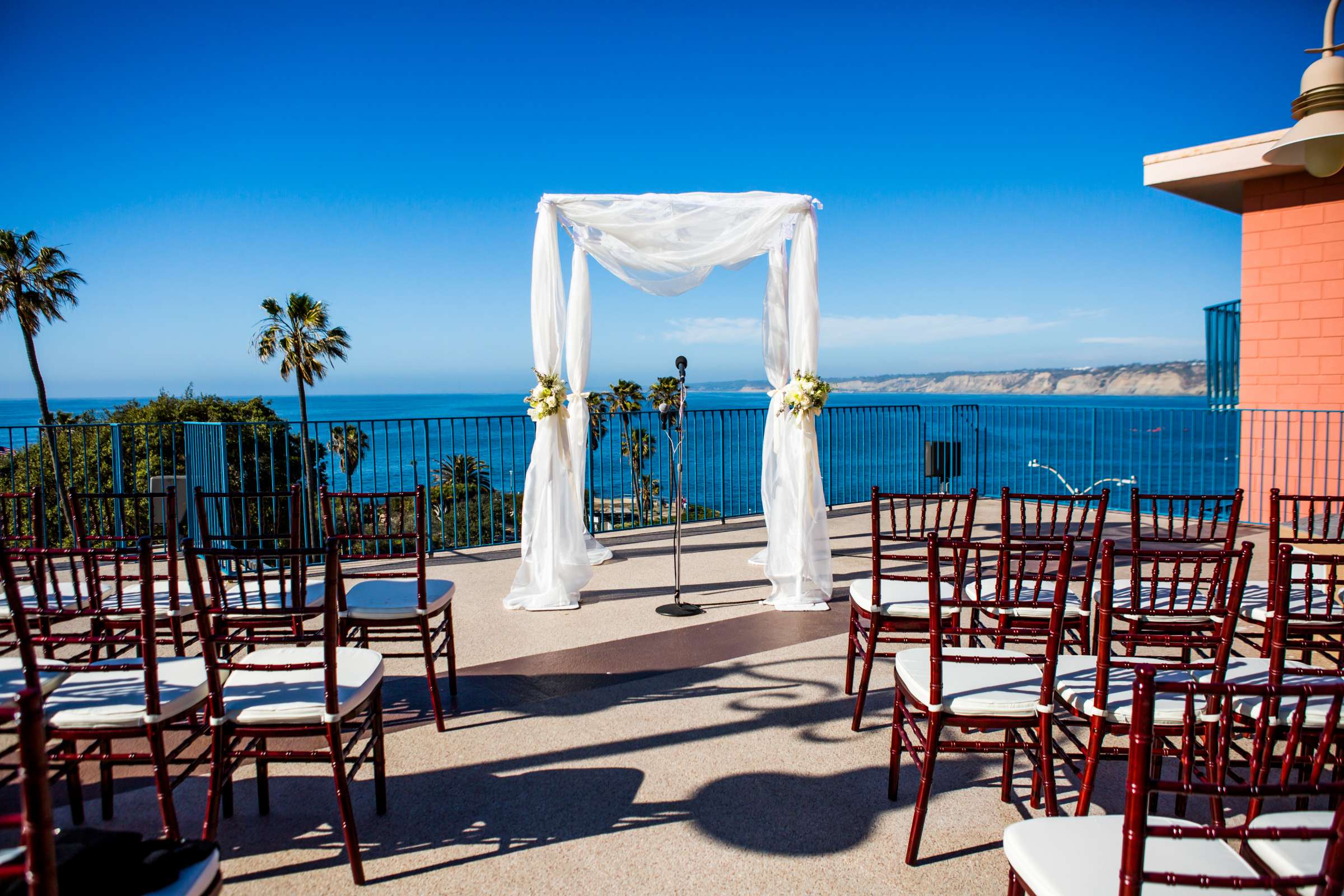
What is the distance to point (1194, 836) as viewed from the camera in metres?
1.00

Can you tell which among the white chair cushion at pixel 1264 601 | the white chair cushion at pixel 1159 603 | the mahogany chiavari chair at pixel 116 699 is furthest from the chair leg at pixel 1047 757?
the mahogany chiavari chair at pixel 116 699

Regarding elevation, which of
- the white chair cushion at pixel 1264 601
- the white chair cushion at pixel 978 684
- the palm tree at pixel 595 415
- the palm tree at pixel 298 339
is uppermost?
the palm tree at pixel 298 339

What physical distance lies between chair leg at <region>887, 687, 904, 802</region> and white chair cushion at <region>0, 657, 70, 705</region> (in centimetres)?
250

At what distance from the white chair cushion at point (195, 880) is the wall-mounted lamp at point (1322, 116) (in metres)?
3.65

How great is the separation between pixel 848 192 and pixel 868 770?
13968 mm

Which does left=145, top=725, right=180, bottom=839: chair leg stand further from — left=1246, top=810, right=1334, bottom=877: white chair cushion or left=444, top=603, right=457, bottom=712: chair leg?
left=1246, top=810, right=1334, bottom=877: white chair cushion

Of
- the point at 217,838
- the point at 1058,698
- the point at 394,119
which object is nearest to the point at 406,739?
the point at 217,838

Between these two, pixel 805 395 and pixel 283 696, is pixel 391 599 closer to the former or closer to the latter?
pixel 283 696

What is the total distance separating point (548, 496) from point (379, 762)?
2.65m

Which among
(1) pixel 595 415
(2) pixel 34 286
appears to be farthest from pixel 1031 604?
(2) pixel 34 286

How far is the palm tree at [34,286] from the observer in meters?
16.4

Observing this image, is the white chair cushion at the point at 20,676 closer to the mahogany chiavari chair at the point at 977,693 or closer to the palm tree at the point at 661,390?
the mahogany chiavari chair at the point at 977,693

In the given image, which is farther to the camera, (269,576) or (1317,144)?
(269,576)

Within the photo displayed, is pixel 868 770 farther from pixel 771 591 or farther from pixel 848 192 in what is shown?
pixel 848 192
